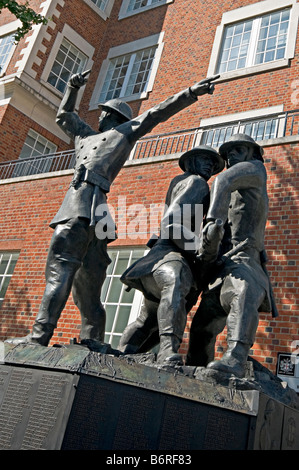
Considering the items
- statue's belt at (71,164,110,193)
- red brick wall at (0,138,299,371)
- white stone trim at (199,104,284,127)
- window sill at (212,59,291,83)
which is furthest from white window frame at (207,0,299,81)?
statue's belt at (71,164,110,193)

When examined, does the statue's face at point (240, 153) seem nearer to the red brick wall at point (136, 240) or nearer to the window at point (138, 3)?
the red brick wall at point (136, 240)

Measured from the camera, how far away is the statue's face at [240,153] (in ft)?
12.9

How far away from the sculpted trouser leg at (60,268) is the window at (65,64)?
12.4m

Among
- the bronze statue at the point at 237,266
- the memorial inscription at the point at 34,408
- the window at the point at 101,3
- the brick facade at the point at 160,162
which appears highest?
the window at the point at 101,3

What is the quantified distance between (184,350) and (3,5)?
7824mm

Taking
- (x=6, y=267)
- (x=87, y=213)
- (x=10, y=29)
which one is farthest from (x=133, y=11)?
(x=87, y=213)

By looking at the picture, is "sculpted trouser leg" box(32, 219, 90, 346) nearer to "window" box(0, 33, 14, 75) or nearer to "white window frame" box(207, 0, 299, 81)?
"white window frame" box(207, 0, 299, 81)

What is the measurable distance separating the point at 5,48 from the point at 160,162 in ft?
29.9

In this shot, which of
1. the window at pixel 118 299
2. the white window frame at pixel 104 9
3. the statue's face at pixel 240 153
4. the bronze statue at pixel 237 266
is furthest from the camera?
the white window frame at pixel 104 9

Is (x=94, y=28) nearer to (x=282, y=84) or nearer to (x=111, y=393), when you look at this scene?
(x=282, y=84)

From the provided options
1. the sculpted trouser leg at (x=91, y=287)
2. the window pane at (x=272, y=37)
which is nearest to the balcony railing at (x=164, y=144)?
the window pane at (x=272, y=37)

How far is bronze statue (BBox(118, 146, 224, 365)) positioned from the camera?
3.31 m

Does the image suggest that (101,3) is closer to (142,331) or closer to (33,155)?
(33,155)

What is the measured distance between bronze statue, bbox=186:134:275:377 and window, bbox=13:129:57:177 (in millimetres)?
9120
